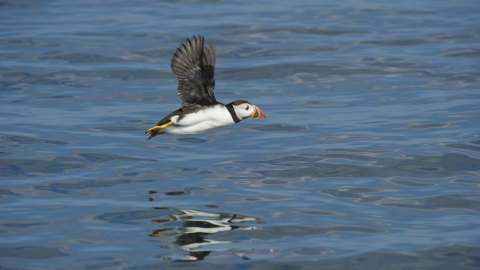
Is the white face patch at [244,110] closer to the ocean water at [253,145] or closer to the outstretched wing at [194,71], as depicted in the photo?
the outstretched wing at [194,71]

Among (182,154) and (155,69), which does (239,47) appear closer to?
(155,69)

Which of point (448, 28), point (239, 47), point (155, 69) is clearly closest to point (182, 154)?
point (155, 69)

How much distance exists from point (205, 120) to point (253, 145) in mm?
2961

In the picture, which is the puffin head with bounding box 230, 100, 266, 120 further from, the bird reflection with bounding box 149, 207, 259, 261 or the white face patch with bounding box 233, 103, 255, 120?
the bird reflection with bounding box 149, 207, 259, 261

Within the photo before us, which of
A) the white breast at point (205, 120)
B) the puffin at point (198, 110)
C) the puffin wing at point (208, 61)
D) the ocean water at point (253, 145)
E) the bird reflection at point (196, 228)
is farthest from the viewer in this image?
the white breast at point (205, 120)

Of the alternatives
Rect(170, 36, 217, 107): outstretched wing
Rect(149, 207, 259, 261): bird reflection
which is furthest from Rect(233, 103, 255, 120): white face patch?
Rect(149, 207, 259, 261): bird reflection

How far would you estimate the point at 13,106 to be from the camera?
15922 millimetres

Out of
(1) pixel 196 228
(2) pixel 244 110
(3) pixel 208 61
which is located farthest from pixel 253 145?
(1) pixel 196 228

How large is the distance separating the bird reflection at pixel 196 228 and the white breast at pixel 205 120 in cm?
116

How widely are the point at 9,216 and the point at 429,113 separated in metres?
8.24

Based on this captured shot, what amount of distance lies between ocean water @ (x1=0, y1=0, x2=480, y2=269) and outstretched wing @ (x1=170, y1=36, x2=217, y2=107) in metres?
1.41

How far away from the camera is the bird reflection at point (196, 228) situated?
30.5ft

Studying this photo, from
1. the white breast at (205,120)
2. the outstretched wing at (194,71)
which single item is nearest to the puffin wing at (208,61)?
the outstretched wing at (194,71)

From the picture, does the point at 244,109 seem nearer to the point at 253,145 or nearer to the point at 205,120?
the point at 205,120
